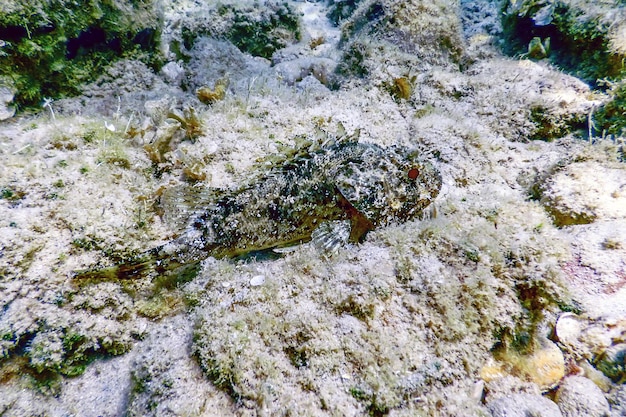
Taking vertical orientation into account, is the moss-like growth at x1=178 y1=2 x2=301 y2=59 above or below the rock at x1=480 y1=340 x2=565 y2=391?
above

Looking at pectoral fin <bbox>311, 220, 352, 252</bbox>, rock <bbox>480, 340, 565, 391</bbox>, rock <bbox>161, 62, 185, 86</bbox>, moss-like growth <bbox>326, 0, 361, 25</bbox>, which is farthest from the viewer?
moss-like growth <bbox>326, 0, 361, 25</bbox>

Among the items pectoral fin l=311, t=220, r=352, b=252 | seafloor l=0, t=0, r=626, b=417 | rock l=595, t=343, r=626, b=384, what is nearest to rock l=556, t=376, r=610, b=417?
seafloor l=0, t=0, r=626, b=417

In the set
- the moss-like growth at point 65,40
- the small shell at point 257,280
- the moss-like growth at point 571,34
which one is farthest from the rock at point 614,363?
the moss-like growth at point 65,40

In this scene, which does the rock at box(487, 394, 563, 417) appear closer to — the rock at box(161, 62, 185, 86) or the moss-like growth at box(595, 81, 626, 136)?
the moss-like growth at box(595, 81, 626, 136)

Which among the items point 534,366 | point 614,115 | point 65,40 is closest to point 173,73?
point 65,40

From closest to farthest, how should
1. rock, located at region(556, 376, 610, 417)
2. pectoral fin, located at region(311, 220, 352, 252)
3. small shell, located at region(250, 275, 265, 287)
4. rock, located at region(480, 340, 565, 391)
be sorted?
rock, located at region(556, 376, 610, 417) → rock, located at region(480, 340, 565, 391) → small shell, located at region(250, 275, 265, 287) → pectoral fin, located at region(311, 220, 352, 252)

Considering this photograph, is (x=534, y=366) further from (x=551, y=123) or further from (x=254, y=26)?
(x=254, y=26)

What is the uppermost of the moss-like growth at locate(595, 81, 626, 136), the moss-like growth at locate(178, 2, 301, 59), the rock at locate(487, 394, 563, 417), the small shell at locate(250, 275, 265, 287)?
the moss-like growth at locate(595, 81, 626, 136)
